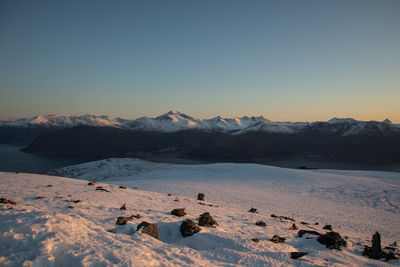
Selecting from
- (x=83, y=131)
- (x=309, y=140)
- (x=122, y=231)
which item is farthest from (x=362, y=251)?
(x=83, y=131)

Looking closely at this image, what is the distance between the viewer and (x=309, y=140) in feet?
575

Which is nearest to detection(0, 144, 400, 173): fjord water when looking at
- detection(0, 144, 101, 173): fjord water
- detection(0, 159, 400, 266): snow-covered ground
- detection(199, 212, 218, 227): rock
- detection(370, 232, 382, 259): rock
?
detection(0, 144, 101, 173): fjord water

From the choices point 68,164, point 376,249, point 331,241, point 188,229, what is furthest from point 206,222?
point 68,164

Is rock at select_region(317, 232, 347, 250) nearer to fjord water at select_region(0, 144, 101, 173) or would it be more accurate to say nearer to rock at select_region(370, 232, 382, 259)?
rock at select_region(370, 232, 382, 259)

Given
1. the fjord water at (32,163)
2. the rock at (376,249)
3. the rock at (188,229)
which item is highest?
the rock at (188,229)

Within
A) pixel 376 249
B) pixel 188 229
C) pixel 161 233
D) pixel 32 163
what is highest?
pixel 188 229

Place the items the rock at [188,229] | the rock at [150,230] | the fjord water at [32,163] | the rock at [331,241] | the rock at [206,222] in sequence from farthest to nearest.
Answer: the fjord water at [32,163]
the rock at [206,222]
the rock at [331,241]
the rock at [188,229]
the rock at [150,230]

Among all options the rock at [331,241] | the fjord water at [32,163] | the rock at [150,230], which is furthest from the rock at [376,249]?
the fjord water at [32,163]

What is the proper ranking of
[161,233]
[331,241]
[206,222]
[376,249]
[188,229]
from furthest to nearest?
1. [206,222]
2. [331,241]
3. [376,249]
4. [161,233]
5. [188,229]

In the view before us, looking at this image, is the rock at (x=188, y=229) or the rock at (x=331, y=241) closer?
the rock at (x=188, y=229)

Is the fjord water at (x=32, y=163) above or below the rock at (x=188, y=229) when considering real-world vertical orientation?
below

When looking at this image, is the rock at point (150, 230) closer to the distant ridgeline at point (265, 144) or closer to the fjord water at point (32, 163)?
the fjord water at point (32, 163)


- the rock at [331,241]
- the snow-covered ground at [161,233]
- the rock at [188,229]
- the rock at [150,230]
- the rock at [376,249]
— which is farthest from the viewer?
the rock at [331,241]

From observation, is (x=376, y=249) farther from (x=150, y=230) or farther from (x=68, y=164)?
(x=68, y=164)
